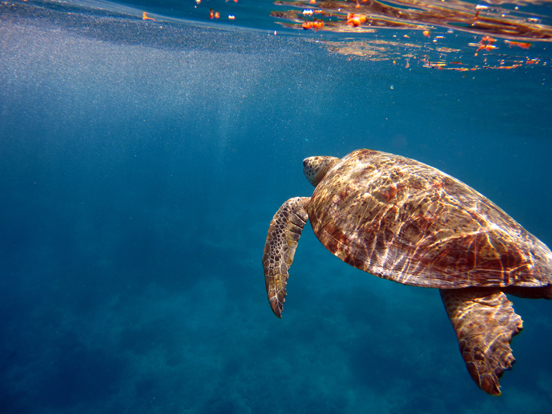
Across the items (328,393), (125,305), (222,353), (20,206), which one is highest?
(328,393)

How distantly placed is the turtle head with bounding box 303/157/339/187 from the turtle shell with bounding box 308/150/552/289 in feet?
5.48

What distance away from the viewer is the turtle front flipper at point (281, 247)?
3682 millimetres

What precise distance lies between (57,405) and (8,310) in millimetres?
6934

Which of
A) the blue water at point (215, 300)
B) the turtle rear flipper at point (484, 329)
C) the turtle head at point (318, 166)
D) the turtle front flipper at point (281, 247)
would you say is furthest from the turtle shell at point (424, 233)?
the blue water at point (215, 300)

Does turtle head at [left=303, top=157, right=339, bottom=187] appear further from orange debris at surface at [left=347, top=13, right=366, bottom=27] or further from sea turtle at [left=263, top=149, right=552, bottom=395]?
orange debris at surface at [left=347, top=13, right=366, bottom=27]

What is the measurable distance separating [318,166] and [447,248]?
3.34m

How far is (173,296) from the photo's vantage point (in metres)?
13.3

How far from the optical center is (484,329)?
2.46 metres

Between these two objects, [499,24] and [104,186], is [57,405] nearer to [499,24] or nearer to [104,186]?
[499,24]

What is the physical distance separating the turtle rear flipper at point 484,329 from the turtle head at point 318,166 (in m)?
3.20

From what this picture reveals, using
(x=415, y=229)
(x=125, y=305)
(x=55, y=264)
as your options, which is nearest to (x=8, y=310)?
(x=55, y=264)

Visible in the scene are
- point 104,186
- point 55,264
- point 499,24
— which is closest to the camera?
point 499,24

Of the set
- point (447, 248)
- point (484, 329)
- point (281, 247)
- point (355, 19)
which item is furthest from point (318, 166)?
point (355, 19)

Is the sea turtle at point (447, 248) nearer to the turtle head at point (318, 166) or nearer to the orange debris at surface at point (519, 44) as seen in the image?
the turtle head at point (318, 166)
